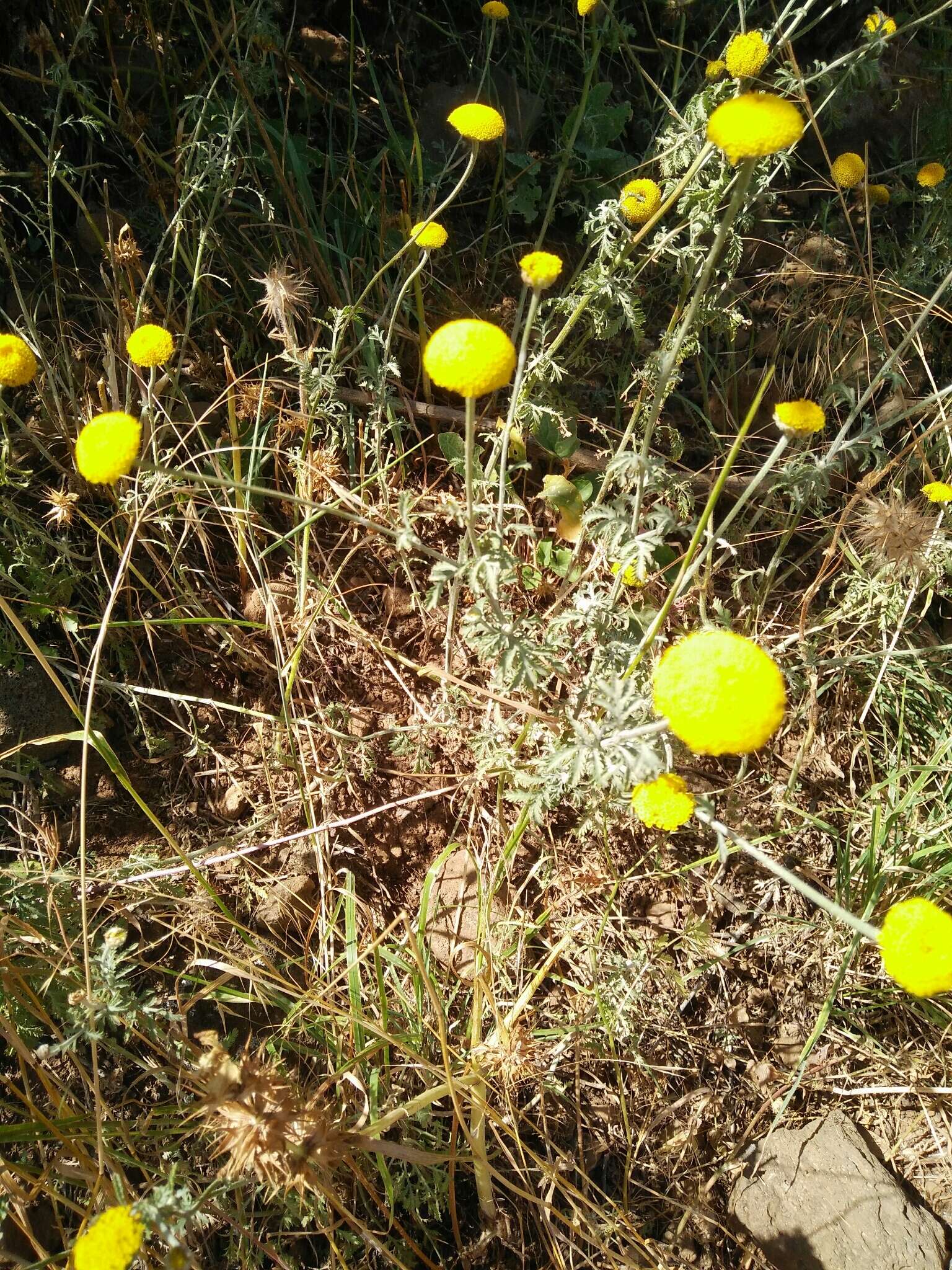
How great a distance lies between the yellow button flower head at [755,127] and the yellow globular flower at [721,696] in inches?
33.8

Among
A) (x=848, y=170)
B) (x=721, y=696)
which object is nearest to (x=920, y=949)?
(x=721, y=696)

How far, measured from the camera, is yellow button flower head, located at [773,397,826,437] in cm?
185

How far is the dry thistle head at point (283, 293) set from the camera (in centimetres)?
256

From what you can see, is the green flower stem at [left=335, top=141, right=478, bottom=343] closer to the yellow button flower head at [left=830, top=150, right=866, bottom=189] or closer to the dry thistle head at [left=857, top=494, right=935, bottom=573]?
the yellow button flower head at [left=830, top=150, right=866, bottom=189]

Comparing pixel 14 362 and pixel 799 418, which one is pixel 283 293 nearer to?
pixel 14 362

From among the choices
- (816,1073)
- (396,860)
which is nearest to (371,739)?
(396,860)

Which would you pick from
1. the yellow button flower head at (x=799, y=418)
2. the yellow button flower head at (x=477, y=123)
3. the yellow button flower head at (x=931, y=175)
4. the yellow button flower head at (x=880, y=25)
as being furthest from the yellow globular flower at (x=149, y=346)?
the yellow button flower head at (x=931, y=175)

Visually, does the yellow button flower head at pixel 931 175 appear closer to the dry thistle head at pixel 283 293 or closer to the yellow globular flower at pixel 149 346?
the dry thistle head at pixel 283 293

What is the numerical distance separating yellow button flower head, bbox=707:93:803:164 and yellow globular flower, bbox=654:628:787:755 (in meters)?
0.86

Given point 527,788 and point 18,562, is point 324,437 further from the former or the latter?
point 527,788

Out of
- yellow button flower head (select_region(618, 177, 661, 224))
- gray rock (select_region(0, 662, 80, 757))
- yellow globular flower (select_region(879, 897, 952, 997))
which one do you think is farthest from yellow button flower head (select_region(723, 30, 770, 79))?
gray rock (select_region(0, 662, 80, 757))

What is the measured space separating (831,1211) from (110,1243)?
1777 millimetres

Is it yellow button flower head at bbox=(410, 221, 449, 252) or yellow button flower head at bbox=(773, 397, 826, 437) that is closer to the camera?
yellow button flower head at bbox=(773, 397, 826, 437)

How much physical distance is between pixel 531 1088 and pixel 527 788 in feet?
2.65
